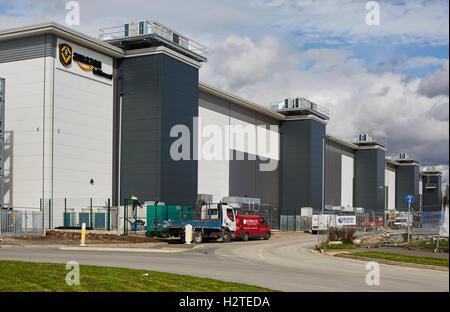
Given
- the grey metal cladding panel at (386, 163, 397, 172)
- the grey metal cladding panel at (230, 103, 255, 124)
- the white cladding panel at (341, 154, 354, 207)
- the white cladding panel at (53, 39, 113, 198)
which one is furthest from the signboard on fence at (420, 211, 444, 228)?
the grey metal cladding panel at (386, 163, 397, 172)

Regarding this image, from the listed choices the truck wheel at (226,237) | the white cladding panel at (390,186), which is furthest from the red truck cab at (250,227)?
the white cladding panel at (390,186)

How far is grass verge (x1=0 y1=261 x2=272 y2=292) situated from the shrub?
74.0 ft

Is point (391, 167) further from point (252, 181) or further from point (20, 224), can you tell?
point (20, 224)

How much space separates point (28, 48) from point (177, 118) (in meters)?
13.1

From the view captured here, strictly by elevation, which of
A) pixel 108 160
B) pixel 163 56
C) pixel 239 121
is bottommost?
pixel 108 160

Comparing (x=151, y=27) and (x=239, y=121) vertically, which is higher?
(x=151, y=27)

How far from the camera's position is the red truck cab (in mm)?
40562

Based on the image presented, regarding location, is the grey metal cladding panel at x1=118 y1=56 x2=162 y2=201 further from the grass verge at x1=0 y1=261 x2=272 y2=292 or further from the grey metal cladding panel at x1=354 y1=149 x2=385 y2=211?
the grey metal cladding panel at x1=354 y1=149 x2=385 y2=211

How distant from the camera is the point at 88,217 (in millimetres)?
43188

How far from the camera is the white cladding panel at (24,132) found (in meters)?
41.4

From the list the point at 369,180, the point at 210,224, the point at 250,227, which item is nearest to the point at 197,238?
the point at 210,224

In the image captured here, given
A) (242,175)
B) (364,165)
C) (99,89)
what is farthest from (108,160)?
(364,165)

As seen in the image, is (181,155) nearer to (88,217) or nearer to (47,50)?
(88,217)
